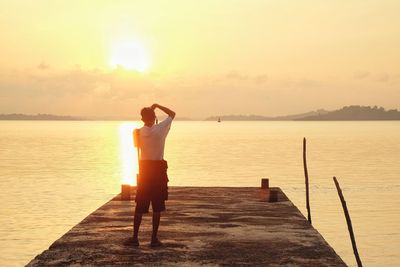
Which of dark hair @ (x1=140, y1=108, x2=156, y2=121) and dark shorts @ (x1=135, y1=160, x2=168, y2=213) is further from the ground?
dark hair @ (x1=140, y1=108, x2=156, y2=121)

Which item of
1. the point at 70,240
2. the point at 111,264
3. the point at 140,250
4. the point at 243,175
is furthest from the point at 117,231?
the point at 243,175

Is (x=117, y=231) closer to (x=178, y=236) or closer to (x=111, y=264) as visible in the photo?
(x=178, y=236)

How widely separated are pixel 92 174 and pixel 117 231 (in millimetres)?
47855

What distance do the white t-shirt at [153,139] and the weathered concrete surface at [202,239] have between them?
1.85 m

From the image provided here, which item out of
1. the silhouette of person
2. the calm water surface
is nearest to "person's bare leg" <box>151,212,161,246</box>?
the silhouette of person

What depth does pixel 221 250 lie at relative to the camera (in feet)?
38.0

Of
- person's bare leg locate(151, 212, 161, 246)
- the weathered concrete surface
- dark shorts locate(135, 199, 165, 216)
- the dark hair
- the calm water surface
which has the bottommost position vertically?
the calm water surface

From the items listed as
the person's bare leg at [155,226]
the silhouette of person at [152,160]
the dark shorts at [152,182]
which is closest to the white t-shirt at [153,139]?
the silhouette of person at [152,160]

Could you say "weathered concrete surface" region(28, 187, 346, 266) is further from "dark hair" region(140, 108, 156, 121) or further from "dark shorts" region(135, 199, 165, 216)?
"dark hair" region(140, 108, 156, 121)

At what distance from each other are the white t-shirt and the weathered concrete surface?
6.06 feet

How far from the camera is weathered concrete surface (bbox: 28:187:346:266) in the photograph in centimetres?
1070

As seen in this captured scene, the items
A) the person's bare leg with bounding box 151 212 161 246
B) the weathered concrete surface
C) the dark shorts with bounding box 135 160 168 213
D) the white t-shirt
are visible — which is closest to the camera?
the weathered concrete surface

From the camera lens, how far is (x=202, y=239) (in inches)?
498

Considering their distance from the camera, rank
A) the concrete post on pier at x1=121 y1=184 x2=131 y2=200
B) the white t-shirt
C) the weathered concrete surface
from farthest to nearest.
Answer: the concrete post on pier at x1=121 y1=184 x2=131 y2=200 < the white t-shirt < the weathered concrete surface
